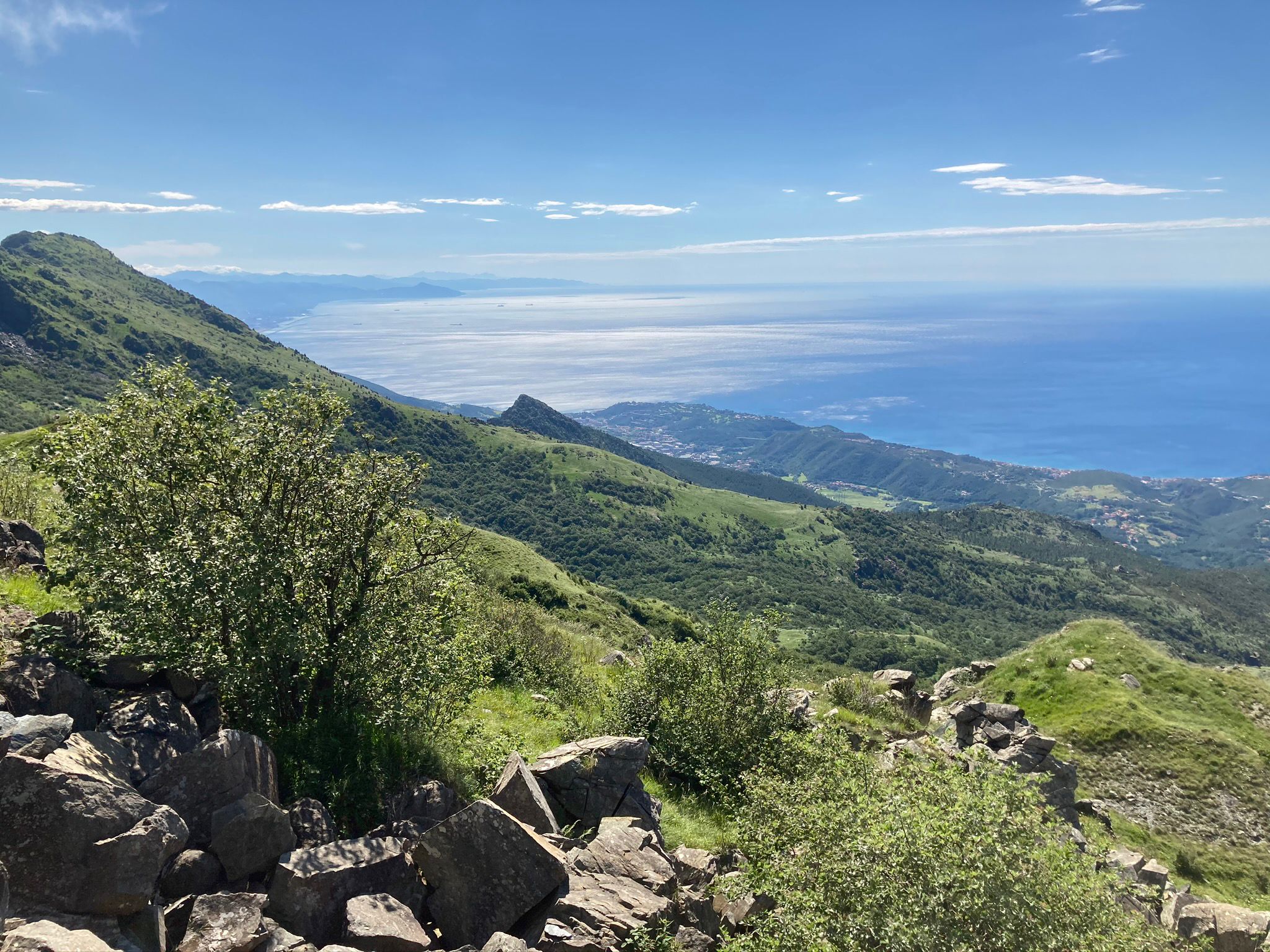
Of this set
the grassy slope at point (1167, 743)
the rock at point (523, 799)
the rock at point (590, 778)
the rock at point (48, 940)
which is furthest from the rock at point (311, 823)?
the grassy slope at point (1167, 743)

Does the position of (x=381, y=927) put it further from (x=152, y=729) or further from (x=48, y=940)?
(x=152, y=729)

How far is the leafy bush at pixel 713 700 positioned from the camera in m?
21.5

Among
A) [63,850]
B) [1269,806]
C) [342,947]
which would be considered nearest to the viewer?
[63,850]

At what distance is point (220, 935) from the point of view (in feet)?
29.3

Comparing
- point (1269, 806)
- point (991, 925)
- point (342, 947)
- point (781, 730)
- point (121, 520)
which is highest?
point (121, 520)

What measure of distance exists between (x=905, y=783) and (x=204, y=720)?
14764mm

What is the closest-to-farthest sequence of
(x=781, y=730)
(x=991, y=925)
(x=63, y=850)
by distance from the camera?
(x=63, y=850) < (x=991, y=925) < (x=781, y=730)

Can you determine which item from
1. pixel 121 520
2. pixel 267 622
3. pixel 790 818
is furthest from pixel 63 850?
pixel 790 818

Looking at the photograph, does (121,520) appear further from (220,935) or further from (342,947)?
(342,947)

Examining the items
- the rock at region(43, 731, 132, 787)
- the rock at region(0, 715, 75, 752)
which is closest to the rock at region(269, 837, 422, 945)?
the rock at region(43, 731, 132, 787)

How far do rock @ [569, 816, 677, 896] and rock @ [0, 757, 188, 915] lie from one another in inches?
303

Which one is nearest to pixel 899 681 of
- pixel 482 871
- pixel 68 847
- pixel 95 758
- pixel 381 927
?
pixel 482 871

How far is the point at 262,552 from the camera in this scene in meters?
12.7

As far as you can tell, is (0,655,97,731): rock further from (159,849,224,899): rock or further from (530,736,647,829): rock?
(530,736,647,829): rock
